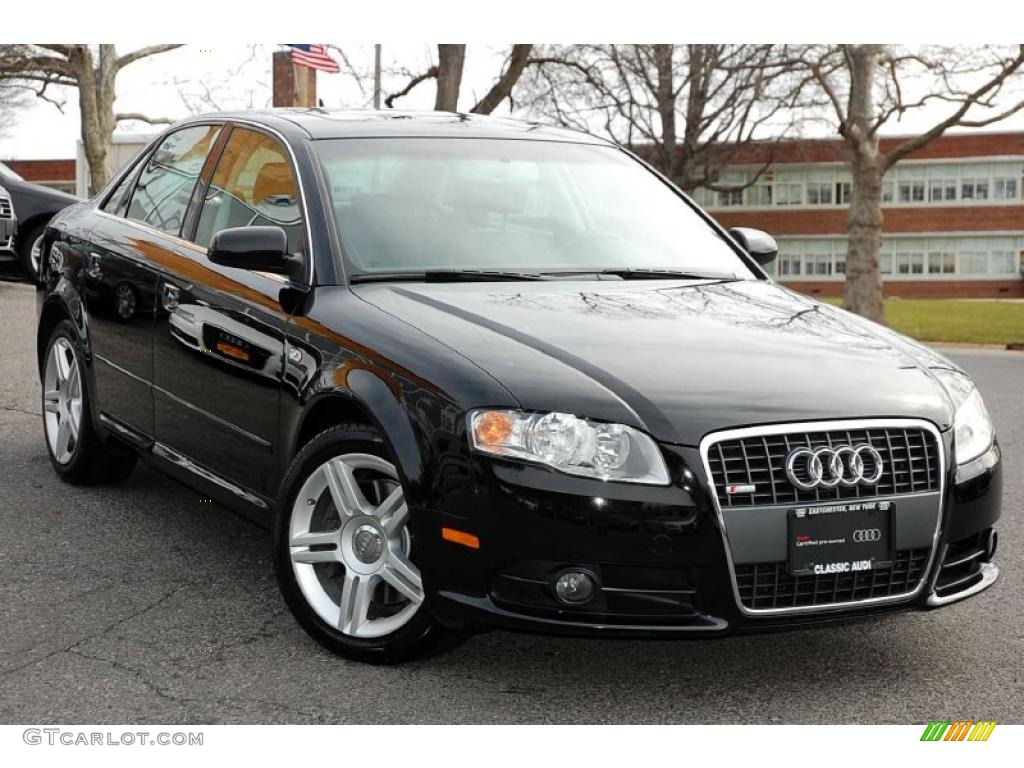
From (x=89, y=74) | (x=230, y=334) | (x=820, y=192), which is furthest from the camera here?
(x=820, y=192)

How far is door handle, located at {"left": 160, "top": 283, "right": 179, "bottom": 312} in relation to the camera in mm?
5363

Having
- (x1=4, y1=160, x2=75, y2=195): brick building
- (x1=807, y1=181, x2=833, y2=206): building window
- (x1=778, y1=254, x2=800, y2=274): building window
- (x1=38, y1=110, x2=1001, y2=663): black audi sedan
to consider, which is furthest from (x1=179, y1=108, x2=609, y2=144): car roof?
(x1=4, y1=160, x2=75, y2=195): brick building

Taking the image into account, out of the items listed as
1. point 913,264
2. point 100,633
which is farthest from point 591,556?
point 913,264

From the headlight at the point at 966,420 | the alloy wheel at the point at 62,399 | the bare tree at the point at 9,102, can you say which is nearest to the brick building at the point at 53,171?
the bare tree at the point at 9,102

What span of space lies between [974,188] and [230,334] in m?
65.7

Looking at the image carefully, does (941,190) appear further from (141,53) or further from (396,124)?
(396,124)

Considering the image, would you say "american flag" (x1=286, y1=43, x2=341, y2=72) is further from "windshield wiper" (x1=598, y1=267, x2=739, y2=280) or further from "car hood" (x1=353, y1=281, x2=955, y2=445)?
"car hood" (x1=353, y1=281, x2=955, y2=445)

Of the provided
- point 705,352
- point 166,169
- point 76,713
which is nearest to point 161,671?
point 76,713

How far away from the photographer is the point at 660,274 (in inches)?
203

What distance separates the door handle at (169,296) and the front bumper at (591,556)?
6.37 ft

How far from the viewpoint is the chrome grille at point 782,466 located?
12.2 feet

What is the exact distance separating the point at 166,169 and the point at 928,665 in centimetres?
384
